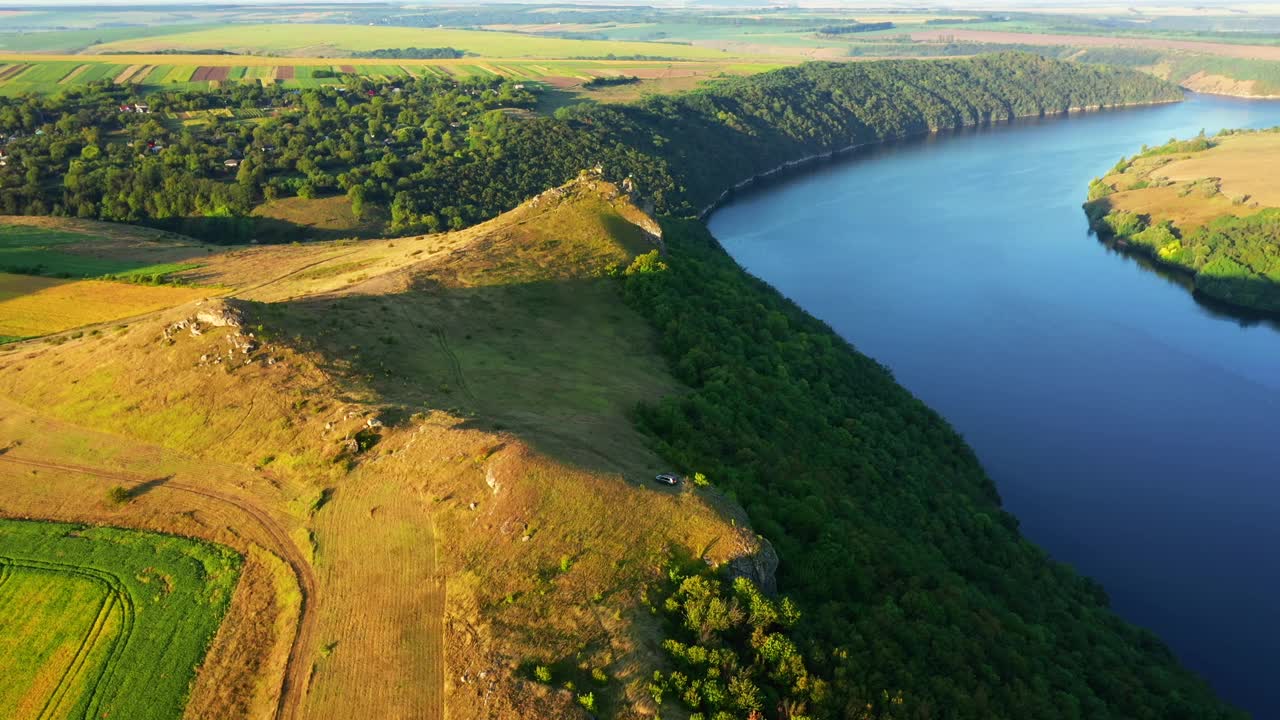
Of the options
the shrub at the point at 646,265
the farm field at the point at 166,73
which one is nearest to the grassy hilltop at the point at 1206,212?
the shrub at the point at 646,265

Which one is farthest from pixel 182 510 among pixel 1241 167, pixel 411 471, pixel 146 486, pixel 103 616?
pixel 1241 167

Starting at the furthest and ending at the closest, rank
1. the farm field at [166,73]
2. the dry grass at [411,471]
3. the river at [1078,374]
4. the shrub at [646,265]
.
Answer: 1. the farm field at [166,73]
2. the shrub at [646,265]
3. the river at [1078,374]
4. the dry grass at [411,471]

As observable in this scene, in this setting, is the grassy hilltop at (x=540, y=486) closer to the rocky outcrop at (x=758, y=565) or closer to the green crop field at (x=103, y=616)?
the rocky outcrop at (x=758, y=565)

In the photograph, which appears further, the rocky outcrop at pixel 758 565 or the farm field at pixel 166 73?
the farm field at pixel 166 73

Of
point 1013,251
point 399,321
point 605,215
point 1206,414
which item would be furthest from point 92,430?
point 1013,251

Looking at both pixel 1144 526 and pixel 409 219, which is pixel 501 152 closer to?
pixel 409 219

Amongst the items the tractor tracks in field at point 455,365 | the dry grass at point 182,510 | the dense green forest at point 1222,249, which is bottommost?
the dense green forest at point 1222,249
